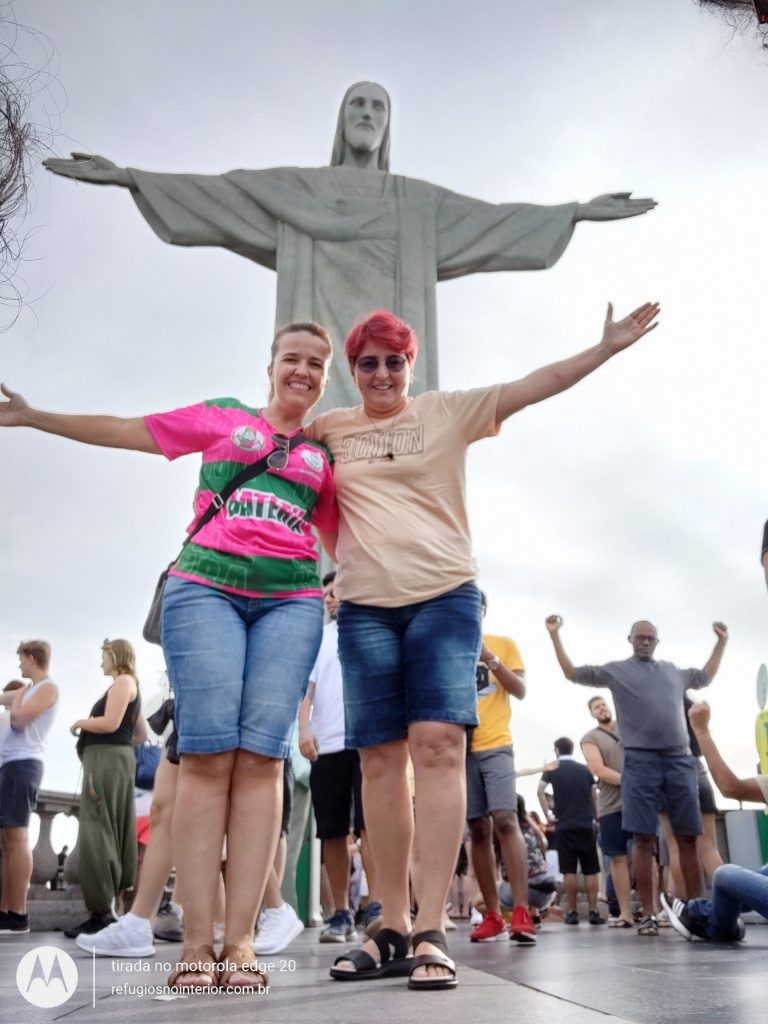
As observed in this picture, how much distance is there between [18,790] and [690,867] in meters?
3.63

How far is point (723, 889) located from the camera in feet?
13.4

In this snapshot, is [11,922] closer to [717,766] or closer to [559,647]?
[559,647]

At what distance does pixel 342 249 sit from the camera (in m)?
11.5

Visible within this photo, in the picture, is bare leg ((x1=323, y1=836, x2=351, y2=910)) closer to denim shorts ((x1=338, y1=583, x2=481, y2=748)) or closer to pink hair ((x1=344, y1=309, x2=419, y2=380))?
denim shorts ((x1=338, y1=583, x2=481, y2=748))

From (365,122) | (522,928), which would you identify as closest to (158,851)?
(522,928)

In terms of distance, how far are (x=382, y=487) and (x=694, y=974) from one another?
149cm

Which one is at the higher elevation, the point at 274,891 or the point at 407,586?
the point at 407,586

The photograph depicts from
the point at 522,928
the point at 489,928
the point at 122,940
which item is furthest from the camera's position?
the point at 489,928

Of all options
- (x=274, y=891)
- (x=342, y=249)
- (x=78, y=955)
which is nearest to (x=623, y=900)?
(x=274, y=891)

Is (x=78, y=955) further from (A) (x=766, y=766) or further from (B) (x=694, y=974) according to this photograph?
(A) (x=766, y=766)

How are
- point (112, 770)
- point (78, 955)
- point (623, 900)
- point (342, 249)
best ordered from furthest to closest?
point (342, 249) → point (623, 900) → point (112, 770) → point (78, 955)

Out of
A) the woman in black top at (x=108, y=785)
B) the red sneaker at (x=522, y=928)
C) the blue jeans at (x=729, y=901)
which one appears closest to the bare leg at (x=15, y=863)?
the woman in black top at (x=108, y=785)

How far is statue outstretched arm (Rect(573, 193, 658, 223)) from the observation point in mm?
10898

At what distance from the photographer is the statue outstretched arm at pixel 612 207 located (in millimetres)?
10898
